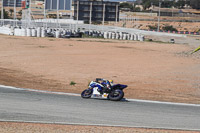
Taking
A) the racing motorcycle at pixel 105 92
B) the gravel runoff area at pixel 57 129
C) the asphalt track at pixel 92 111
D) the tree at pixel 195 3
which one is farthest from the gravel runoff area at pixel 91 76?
the tree at pixel 195 3

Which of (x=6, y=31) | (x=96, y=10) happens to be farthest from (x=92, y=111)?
(x=96, y=10)

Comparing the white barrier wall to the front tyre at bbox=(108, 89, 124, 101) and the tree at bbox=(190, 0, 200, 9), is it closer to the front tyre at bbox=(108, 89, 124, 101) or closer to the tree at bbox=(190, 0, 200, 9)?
the front tyre at bbox=(108, 89, 124, 101)

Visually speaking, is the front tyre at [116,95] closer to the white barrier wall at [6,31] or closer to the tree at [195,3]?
the white barrier wall at [6,31]

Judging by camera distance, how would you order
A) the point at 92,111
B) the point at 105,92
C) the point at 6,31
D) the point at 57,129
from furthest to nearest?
1. the point at 6,31
2. the point at 105,92
3. the point at 92,111
4. the point at 57,129

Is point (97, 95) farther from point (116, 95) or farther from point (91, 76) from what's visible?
point (91, 76)

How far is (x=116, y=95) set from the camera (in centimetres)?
1220

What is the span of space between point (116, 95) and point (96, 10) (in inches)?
2306

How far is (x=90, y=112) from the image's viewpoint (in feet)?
33.9

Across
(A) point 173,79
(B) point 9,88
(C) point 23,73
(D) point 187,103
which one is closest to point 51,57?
(C) point 23,73

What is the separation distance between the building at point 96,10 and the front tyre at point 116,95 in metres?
56.2

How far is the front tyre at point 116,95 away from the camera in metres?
12.1

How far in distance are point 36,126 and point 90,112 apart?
1.91 m

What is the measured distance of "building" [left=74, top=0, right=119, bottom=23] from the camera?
68.3 meters

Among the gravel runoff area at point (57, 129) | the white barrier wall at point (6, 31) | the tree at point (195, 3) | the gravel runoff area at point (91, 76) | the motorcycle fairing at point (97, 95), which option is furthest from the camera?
the tree at point (195, 3)
